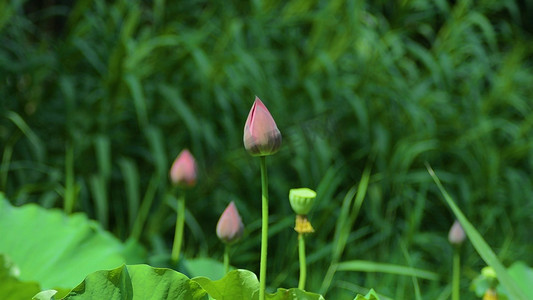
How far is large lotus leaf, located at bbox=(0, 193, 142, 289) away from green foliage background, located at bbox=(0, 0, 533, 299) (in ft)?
1.94

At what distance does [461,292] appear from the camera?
1691 millimetres

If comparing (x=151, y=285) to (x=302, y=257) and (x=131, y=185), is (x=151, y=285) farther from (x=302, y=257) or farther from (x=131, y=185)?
(x=131, y=185)

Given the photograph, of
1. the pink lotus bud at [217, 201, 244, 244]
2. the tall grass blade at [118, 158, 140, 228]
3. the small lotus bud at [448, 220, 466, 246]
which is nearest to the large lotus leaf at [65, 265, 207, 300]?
the pink lotus bud at [217, 201, 244, 244]

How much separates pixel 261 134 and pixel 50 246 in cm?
48

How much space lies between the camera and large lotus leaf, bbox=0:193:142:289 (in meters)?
0.83

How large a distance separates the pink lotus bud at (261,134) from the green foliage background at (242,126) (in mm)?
1043

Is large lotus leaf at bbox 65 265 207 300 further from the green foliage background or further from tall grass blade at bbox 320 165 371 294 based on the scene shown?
the green foliage background

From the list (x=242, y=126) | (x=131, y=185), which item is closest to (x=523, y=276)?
(x=131, y=185)

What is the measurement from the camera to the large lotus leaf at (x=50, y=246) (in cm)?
83

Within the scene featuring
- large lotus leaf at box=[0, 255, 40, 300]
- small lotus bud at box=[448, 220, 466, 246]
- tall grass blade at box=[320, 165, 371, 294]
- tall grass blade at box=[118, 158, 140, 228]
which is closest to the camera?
large lotus leaf at box=[0, 255, 40, 300]

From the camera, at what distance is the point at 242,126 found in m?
1.93

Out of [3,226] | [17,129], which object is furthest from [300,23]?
[3,226]

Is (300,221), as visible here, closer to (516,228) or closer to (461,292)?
(461,292)

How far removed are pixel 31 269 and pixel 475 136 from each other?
175cm
